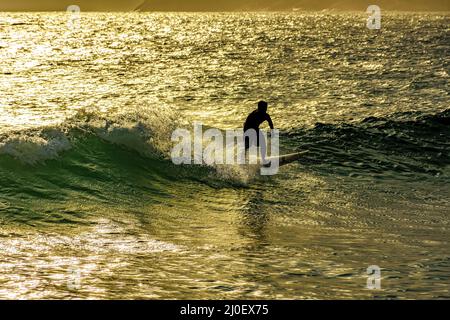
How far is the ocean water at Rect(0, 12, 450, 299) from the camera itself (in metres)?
9.92

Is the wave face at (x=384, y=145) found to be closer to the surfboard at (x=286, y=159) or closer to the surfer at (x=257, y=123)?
the surfboard at (x=286, y=159)

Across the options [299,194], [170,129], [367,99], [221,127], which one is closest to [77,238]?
[299,194]

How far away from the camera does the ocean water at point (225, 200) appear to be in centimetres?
992

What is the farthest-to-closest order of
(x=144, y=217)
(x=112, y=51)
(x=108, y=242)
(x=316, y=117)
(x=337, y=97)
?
(x=112, y=51)
(x=337, y=97)
(x=316, y=117)
(x=144, y=217)
(x=108, y=242)

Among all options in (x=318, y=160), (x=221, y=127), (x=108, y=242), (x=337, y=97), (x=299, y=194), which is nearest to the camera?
(x=108, y=242)

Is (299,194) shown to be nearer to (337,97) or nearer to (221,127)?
(221,127)

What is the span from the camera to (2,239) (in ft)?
39.7

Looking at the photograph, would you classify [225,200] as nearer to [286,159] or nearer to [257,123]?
[257,123]

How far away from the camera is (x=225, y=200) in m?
16.6

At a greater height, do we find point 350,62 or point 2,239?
point 350,62

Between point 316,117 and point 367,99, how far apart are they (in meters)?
6.69

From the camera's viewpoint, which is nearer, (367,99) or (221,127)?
(221,127)

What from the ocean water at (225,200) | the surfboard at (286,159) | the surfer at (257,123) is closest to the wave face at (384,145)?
the ocean water at (225,200)
